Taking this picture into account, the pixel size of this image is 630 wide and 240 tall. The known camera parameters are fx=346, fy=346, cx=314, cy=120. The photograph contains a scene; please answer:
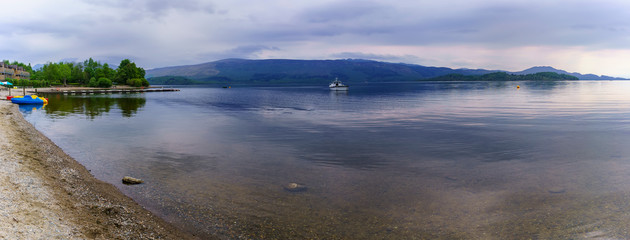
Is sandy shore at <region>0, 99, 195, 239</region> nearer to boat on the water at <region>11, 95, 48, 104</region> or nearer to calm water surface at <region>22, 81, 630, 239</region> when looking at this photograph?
calm water surface at <region>22, 81, 630, 239</region>

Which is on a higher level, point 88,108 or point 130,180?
point 88,108

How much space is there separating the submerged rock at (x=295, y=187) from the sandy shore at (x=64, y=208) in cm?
696

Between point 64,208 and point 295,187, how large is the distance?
10.5 m

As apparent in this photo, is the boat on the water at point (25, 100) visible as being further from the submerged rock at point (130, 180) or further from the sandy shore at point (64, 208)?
the submerged rock at point (130, 180)

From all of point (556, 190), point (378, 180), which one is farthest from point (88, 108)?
point (556, 190)

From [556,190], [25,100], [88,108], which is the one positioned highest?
[25,100]

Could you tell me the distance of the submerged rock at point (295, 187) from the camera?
18875 mm

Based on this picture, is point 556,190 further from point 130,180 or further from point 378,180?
point 130,180

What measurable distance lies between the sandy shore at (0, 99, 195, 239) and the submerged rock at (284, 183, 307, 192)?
6.96m

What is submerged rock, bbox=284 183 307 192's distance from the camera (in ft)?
61.9

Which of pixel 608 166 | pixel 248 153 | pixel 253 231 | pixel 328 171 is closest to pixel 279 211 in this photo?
pixel 253 231

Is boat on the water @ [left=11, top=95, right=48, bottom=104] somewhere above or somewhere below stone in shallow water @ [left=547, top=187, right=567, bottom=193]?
above

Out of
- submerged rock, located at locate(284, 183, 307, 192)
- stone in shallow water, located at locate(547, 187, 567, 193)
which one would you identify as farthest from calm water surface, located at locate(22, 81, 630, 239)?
submerged rock, located at locate(284, 183, 307, 192)

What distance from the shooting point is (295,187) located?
63.4 ft
